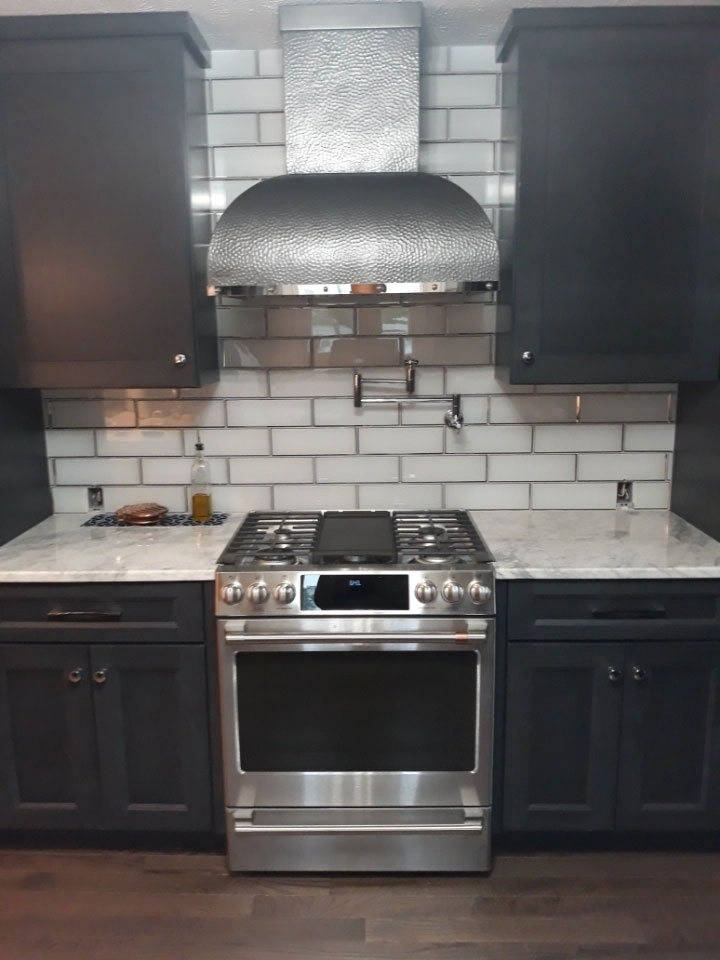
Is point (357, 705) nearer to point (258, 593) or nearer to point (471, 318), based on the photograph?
point (258, 593)

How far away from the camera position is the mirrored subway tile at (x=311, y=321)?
2500 millimetres

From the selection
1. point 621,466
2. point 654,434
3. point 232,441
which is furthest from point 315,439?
point 654,434

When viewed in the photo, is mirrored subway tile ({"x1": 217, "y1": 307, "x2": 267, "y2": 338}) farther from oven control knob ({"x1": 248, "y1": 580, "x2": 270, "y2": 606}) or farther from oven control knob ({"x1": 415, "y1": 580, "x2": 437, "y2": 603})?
oven control knob ({"x1": 415, "y1": 580, "x2": 437, "y2": 603})

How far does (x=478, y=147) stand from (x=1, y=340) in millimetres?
1664

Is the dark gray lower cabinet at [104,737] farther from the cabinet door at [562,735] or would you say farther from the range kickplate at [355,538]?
the cabinet door at [562,735]

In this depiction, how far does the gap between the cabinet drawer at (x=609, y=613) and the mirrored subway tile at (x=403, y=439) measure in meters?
0.72

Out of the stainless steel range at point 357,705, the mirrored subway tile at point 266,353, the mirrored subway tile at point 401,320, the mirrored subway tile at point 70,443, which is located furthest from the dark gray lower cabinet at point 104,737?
the mirrored subway tile at point 401,320

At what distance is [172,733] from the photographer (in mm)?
2111

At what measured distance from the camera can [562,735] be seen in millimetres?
2102

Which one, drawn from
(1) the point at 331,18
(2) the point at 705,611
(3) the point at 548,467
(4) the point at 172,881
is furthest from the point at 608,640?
(1) the point at 331,18

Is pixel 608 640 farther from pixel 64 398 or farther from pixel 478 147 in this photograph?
pixel 64 398

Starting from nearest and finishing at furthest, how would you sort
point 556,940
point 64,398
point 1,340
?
point 556,940 → point 1,340 → point 64,398

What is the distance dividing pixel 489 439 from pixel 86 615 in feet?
4.77

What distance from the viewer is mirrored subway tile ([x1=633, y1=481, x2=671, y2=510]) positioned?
2.59 metres
